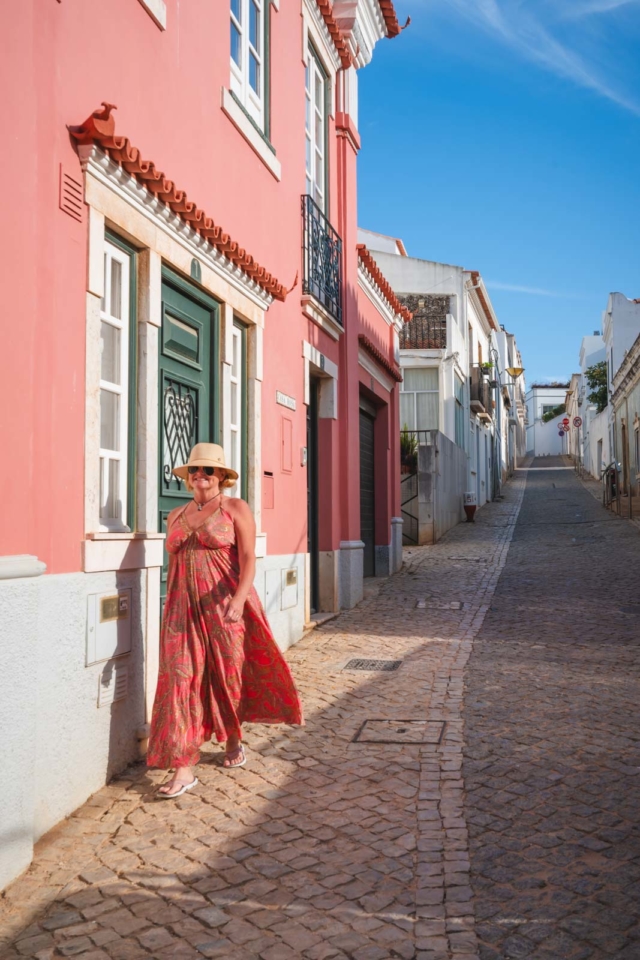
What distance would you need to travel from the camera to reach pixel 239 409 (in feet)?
25.4

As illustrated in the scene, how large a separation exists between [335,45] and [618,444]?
20.8 meters

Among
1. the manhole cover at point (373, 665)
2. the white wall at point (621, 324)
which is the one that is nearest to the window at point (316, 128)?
the manhole cover at point (373, 665)

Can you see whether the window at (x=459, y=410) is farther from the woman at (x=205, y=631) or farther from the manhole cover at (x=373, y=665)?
the woman at (x=205, y=631)

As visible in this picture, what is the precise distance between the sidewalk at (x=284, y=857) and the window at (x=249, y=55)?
5.04 m

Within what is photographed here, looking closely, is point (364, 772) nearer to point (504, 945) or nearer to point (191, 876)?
point (191, 876)

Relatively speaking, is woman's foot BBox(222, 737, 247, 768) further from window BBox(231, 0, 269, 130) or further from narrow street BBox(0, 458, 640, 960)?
window BBox(231, 0, 269, 130)

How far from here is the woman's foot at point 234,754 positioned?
537 cm

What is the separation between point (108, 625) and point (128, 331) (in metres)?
1.77

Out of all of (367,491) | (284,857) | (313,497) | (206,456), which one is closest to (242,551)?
(206,456)

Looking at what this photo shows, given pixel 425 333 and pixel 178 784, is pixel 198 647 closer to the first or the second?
pixel 178 784

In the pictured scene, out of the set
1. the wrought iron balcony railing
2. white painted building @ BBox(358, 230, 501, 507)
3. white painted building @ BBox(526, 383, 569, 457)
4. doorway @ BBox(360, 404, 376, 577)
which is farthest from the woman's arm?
white painted building @ BBox(526, 383, 569, 457)

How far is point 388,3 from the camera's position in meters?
12.0

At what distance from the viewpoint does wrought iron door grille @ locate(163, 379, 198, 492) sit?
6.15 m

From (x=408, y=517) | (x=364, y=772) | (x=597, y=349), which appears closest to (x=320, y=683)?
(x=364, y=772)
